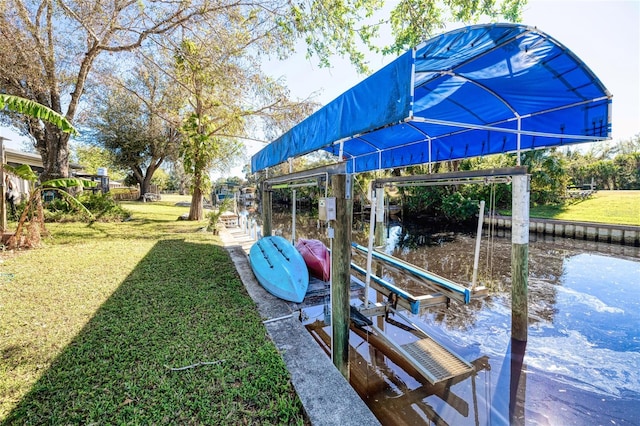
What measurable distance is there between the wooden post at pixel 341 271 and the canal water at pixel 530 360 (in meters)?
0.49

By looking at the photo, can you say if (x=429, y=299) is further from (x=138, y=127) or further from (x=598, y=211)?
(x=138, y=127)

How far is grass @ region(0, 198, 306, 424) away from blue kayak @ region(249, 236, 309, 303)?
1.55 feet

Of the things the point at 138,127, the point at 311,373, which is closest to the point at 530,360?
the point at 311,373

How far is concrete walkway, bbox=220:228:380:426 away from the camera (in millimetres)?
2486

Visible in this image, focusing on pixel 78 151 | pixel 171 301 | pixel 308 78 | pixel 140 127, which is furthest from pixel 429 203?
pixel 78 151

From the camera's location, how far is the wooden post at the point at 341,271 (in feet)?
11.1

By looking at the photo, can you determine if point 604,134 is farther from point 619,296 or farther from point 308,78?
point 308,78

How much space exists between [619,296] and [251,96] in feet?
44.8

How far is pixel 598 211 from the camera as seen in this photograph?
17.1 m

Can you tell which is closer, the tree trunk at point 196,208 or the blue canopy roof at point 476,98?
the blue canopy roof at point 476,98

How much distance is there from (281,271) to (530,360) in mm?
4020

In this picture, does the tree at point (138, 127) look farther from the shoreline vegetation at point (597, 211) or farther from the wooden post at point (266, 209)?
the shoreline vegetation at point (597, 211)

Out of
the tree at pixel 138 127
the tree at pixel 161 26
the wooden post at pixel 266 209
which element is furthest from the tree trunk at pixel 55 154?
the wooden post at pixel 266 209

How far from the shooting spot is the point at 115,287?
208 inches
